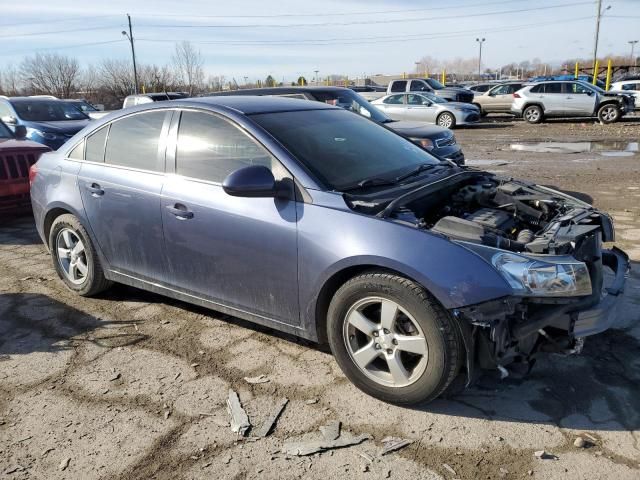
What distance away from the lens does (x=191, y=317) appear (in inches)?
171

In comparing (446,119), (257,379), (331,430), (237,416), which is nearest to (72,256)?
(257,379)

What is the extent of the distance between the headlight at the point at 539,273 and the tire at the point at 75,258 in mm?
3122

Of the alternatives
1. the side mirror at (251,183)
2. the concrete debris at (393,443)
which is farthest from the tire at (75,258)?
the concrete debris at (393,443)

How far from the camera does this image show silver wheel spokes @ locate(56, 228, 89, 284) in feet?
15.4

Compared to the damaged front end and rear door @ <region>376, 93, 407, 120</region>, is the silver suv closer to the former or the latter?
rear door @ <region>376, 93, 407, 120</region>

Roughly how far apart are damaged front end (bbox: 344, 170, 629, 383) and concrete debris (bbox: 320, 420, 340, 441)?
29.1 inches

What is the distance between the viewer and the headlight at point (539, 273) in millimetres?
2723

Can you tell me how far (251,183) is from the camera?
323cm

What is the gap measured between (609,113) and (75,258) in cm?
2042

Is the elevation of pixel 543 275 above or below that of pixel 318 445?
above

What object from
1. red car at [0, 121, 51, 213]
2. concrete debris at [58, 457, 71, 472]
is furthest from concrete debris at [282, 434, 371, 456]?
red car at [0, 121, 51, 213]

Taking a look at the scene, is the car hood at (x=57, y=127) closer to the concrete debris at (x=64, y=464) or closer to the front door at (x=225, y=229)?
the front door at (x=225, y=229)

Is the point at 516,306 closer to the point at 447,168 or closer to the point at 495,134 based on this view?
the point at 447,168

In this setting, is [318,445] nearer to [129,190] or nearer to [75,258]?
[129,190]
